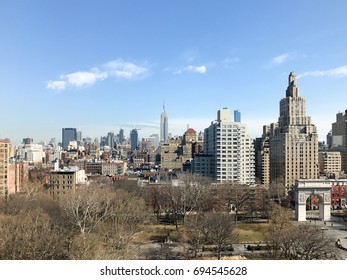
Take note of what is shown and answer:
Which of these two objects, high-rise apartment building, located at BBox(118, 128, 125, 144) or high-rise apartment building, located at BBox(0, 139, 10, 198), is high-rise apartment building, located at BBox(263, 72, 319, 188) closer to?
high-rise apartment building, located at BBox(0, 139, 10, 198)

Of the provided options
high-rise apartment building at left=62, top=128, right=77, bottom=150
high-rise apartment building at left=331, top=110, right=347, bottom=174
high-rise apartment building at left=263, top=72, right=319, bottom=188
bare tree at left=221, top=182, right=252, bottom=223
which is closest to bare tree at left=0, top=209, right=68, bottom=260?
bare tree at left=221, top=182, right=252, bottom=223

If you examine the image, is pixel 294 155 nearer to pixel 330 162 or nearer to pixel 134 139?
pixel 330 162

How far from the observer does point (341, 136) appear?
36.0 meters

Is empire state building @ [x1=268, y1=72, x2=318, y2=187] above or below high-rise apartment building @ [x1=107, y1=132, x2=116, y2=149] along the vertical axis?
below

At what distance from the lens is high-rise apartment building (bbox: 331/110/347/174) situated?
3272 centimetres

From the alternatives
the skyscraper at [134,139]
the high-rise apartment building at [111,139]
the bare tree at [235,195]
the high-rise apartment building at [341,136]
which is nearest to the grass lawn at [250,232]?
the bare tree at [235,195]

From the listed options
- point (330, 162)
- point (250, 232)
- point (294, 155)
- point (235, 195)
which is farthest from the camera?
point (330, 162)

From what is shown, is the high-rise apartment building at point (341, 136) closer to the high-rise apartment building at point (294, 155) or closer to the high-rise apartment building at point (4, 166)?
the high-rise apartment building at point (294, 155)

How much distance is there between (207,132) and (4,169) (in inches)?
620

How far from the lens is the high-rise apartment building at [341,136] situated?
32719 millimetres

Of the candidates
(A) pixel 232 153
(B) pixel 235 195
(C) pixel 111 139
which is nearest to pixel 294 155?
(A) pixel 232 153

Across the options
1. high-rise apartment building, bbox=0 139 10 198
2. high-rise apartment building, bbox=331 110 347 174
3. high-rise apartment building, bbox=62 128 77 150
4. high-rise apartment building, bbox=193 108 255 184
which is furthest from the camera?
high-rise apartment building, bbox=62 128 77 150

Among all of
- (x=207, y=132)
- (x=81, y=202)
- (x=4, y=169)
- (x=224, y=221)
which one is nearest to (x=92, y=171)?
(x=207, y=132)
